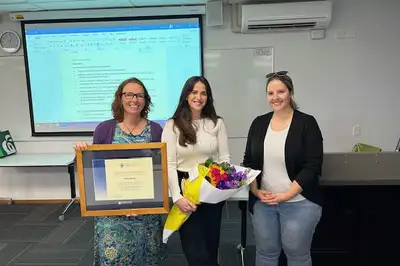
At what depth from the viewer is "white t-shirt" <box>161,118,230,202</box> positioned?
1680 millimetres

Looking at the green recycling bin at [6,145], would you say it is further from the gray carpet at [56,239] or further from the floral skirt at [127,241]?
the floral skirt at [127,241]

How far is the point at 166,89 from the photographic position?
12.7 ft

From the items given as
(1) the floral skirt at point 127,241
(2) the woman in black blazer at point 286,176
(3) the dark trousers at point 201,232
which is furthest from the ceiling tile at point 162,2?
(1) the floral skirt at point 127,241

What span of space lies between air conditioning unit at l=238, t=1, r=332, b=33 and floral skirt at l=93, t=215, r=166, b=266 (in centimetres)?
264

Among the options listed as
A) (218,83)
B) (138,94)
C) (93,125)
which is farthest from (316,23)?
(93,125)

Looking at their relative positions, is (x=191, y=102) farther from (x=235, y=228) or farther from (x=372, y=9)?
(x=372, y=9)

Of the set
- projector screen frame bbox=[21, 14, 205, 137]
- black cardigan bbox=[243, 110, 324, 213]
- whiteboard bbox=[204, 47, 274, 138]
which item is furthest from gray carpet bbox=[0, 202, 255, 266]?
black cardigan bbox=[243, 110, 324, 213]

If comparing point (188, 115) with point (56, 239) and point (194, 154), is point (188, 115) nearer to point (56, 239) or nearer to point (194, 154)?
point (194, 154)

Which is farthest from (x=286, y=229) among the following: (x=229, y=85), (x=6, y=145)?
(x=6, y=145)

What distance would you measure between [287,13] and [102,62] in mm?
2289

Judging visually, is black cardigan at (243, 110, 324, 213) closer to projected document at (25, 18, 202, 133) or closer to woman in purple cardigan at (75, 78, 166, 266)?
woman in purple cardigan at (75, 78, 166, 266)

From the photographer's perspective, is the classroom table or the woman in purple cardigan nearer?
the woman in purple cardigan

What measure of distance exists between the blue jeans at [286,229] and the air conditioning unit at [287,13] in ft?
8.14

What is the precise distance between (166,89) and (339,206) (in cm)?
250
